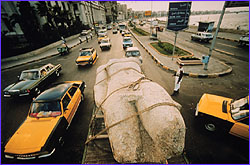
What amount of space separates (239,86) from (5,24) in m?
33.2

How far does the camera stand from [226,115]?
347 centimetres

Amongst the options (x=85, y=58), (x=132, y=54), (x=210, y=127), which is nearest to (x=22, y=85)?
(x=85, y=58)

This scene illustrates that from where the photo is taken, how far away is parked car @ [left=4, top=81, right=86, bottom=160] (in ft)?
9.68

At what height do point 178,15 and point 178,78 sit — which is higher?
point 178,15

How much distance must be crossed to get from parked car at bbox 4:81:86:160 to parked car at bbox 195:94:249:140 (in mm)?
4892

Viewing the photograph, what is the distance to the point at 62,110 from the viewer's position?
3.95 metres

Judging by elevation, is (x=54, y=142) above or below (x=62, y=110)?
below

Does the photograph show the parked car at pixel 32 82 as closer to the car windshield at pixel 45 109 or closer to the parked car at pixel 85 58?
the parked car at pixel 85 58

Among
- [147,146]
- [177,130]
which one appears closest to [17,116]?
[147,146]

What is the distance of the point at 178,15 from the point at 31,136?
36.3 ft

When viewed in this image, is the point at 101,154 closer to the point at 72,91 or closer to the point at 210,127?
the point at 72,91

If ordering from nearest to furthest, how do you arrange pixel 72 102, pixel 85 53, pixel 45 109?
pixel 45 109
pixel 72 102
pixel 85 53

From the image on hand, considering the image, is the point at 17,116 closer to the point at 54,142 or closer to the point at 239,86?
the point at 54,142

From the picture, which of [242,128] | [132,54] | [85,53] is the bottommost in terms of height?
[242,128]
